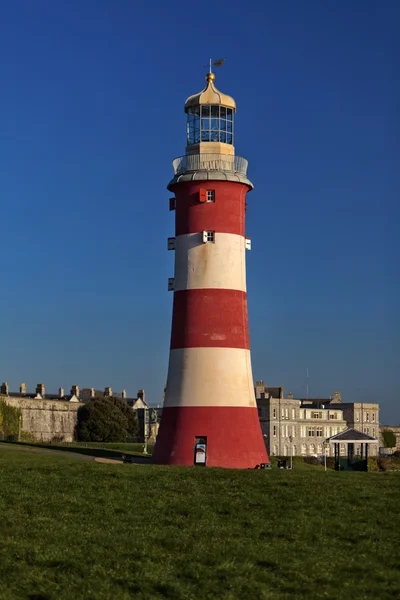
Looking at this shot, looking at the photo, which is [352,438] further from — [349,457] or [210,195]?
[210,195]

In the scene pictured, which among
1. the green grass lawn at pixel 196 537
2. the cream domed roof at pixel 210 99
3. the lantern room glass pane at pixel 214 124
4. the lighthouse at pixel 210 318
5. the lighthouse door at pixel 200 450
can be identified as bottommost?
the green grass lawn at pixel 196 537

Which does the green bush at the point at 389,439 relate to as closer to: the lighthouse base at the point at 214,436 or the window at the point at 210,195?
the lighthouse base at the point at 214,436

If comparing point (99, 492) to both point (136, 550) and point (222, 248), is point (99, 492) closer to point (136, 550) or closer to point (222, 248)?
point (136, 550)

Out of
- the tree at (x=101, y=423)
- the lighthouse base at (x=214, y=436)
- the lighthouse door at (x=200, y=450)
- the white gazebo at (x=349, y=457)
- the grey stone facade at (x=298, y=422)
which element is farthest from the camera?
the grey stone facade at (x=298, y=422)

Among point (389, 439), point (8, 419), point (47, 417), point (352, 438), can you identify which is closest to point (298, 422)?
point (389, 439)

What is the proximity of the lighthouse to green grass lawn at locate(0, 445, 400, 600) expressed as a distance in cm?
971

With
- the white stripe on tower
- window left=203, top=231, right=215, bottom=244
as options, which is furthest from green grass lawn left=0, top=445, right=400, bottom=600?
window left=203, top=231, right=215, bottom=244

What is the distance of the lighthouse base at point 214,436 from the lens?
1468 inches

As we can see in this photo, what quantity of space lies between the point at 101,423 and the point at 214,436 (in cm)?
7126

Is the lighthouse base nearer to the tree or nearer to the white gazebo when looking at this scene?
the white gazebo

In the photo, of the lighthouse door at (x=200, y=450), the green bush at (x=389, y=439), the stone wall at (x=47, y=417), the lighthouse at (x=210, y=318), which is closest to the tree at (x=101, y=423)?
the stone wall at (x=47, y=417)

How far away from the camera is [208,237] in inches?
1533

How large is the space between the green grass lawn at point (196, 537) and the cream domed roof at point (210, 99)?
18.8 metres

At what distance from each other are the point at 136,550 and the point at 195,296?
20.3 metres
